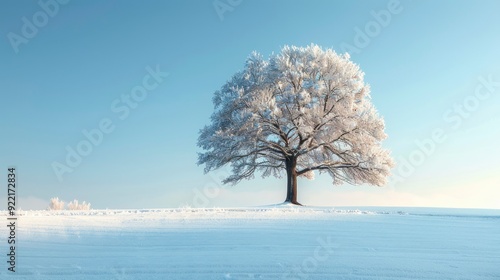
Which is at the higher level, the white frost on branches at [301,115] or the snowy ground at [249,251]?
the white frost on branches at [301,115]

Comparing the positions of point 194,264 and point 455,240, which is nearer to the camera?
point 194,264

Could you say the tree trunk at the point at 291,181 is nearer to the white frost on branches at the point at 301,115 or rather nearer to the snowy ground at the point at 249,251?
the white frost on branches at the point at 301,115

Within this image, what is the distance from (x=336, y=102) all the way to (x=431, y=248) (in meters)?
15.4

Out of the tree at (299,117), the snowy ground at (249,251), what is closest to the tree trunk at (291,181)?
the tree at (299,117)

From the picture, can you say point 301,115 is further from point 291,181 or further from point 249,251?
point 249,251

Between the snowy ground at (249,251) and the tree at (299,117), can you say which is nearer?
the snowy ground at (249,251)

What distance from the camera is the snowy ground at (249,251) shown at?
491 centimetres

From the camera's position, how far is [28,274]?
4938 millimetres

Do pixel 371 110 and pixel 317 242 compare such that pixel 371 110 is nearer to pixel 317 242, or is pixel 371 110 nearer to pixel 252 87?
pixel 252 87

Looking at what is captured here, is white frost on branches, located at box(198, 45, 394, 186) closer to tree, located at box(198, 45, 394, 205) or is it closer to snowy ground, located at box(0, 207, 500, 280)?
tree, located at box(198, 45, 394, 205)

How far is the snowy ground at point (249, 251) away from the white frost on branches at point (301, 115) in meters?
12.4

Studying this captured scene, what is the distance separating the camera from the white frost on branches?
2077 centimetres

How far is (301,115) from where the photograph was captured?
20.8m

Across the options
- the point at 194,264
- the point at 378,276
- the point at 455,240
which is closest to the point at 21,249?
the point at 194,264
